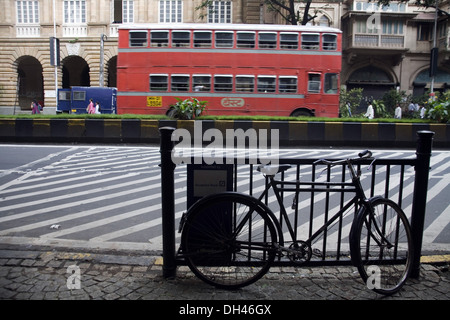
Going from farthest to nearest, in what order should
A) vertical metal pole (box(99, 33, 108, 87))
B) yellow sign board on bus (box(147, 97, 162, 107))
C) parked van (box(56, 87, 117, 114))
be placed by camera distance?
1. vertical metal pole (box(99, 33, 108, 87))
2. parked van (box(56, 87, 117, 114))
3. yellow sign board on bus (box(147, 97, 162, 107))

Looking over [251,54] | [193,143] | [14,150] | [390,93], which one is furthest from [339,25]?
[14,150]

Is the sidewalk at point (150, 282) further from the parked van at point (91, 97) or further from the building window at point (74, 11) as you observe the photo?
the building window at point (74, 11)

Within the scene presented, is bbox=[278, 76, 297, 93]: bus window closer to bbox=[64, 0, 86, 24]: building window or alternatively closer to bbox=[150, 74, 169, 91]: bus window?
bbox=[150, 74, 169, 91]: bus window

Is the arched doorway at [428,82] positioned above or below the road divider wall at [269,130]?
above

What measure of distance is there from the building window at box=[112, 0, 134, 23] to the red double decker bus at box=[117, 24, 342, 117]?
13529 mm

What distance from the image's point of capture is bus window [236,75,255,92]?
15.2m

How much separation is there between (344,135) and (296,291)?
9503 mm

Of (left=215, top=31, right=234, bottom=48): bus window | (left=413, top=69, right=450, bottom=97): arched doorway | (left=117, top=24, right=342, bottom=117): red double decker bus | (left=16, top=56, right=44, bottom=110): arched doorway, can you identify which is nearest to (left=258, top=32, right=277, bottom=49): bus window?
(left=117, top=24, right=342, bottom=117): red double decker bus

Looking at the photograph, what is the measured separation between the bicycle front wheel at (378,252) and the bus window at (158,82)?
13.1 metres

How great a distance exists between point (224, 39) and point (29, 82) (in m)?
22.6

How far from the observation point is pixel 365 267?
2.84 metres

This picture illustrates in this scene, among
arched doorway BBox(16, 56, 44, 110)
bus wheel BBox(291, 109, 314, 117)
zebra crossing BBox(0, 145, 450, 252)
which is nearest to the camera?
zebra crossing BBox(0, 145, 450, 252)

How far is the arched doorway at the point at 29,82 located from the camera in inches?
1180

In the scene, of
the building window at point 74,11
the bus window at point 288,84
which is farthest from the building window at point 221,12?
the bus window at point 288,84
